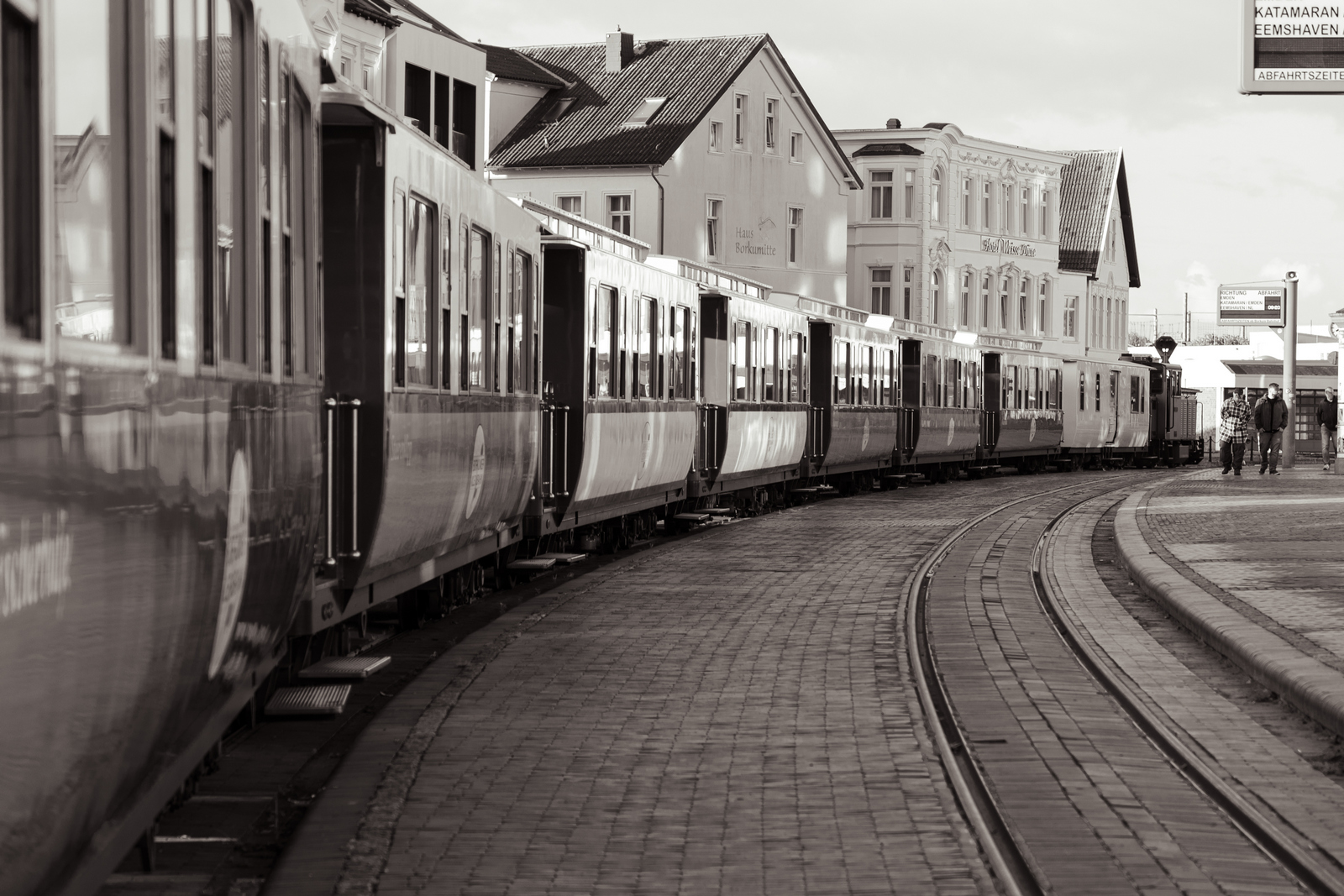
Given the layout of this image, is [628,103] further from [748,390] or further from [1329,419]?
[748,390]

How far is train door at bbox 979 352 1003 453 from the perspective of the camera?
46.6 meters

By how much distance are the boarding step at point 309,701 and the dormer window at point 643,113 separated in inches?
1811

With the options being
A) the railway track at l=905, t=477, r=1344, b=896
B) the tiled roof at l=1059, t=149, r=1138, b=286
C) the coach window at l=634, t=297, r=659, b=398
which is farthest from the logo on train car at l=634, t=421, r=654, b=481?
the tiled roof at l=1059, t=149, r=1138, b=286

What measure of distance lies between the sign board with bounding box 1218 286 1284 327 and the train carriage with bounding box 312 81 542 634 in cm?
4372

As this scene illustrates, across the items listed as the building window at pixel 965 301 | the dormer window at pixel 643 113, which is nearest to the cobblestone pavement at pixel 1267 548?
the dormer window at pixel 643 113

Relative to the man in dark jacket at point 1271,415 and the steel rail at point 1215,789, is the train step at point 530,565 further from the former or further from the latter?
the man in dark jacket at point 1271,415

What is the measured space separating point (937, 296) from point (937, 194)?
10.9 feet

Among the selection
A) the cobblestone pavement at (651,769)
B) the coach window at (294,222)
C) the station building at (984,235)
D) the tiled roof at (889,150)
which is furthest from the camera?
the station building at (984,235)

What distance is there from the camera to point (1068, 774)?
7.78 m

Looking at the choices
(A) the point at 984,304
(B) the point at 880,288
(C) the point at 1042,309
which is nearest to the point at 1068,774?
(B) the point at 880,288

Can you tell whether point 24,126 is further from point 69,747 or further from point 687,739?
point 687,739

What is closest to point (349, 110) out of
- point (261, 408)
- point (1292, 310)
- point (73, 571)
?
point (261, 408)

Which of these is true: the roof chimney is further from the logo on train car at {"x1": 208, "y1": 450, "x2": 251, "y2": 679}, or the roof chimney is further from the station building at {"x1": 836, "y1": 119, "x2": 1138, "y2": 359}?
the logo on train car at {"x1": 208, "y1": 450, "x2": 251, "y2": 679}

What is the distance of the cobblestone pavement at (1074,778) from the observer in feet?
20.1
